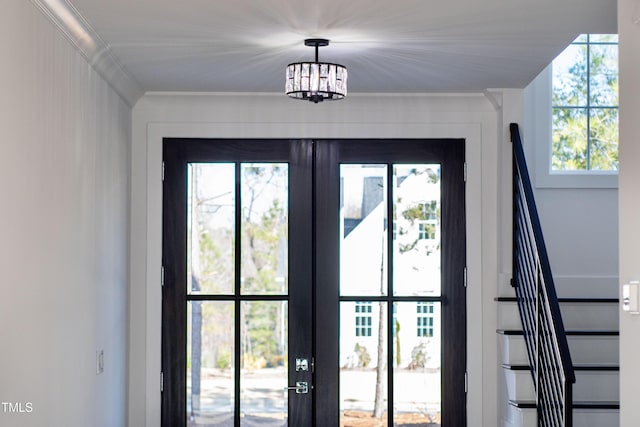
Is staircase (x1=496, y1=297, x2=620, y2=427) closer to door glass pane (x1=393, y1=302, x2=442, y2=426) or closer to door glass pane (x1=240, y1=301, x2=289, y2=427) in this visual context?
door glass pane (x1=393, y1=302, x2=442, y2=426)

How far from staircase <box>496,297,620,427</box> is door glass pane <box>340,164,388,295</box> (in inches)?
29.4

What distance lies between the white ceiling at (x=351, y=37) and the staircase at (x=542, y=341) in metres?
0.80

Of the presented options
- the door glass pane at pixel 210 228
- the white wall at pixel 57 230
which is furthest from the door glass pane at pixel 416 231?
Answer: the white wall at pixel 57 230

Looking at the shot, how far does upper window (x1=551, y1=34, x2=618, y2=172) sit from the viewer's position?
5.87m

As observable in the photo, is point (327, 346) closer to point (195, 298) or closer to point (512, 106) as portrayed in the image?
point (195, 298)

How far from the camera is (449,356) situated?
5379 mm

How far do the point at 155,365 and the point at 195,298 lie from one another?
0.45 metres

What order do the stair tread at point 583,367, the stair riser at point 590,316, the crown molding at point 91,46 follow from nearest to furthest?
the crown molding at point 91,46 → the stair tread at point 583,367 → the stair riser at point 590,316

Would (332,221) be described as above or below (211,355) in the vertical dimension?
above

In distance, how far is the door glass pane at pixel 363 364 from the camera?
17.5ft

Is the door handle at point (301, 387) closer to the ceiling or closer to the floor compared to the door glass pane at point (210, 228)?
closer to the floor

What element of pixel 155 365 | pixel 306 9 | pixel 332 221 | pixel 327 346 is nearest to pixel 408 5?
Result: pixel 306 9

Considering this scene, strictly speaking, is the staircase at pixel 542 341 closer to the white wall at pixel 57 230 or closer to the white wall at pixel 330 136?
the white wall at pixel 330 136

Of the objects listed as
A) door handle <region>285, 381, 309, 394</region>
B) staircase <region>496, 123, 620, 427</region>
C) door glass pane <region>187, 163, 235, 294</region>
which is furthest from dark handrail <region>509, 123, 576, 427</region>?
door glass pane <region>187, 163, 235, 294</region>
